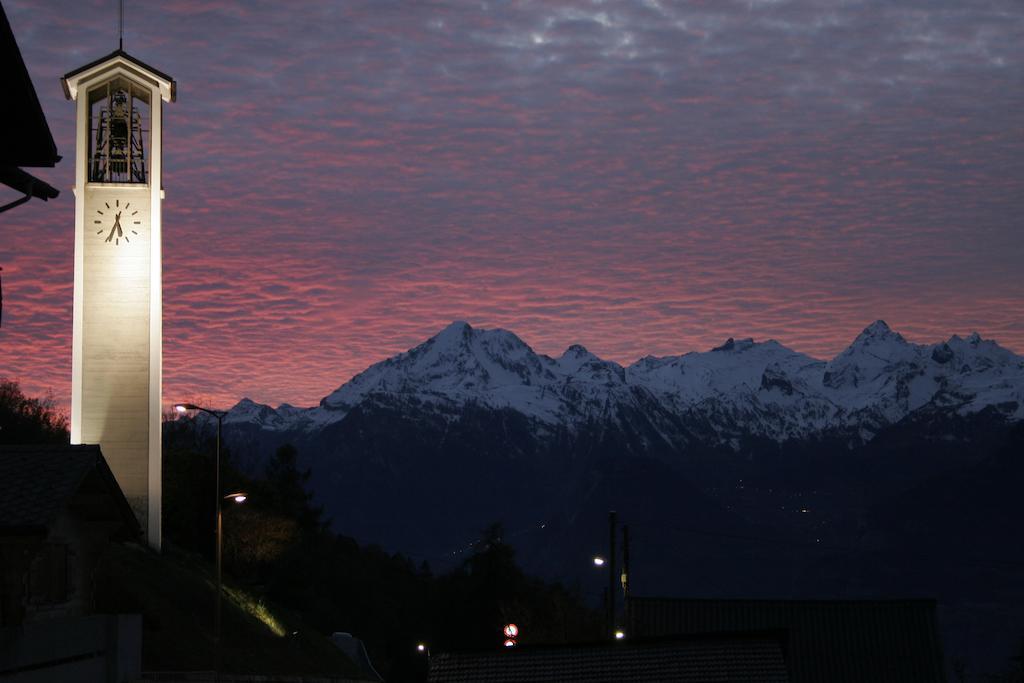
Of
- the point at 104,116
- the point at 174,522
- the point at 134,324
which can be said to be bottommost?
the point at 174,522

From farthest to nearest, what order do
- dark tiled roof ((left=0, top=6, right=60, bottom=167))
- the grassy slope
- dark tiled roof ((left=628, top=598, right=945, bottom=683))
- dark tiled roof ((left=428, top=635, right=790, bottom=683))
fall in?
the grassy slope
dark tiled roof ((left=628, top=598, right=945, bottom=683))
dark tiled roof ((left=428, top=635, right=790, bottom=683))
dark tiled roof ((left=0, top=6, right=60, bottom=167))

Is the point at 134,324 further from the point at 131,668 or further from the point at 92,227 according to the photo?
the point at 131,668

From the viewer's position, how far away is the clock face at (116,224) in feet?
198

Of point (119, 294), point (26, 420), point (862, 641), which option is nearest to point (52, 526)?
point (862, 641)

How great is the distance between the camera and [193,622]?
5259 centimetres

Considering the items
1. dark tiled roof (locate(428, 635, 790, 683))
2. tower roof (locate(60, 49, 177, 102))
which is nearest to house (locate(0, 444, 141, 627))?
dark tiled roof (locate(428, 635, 790, 683))

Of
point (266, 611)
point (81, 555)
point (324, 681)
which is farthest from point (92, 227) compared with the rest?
point (81, 555)

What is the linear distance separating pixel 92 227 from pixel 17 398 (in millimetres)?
47025

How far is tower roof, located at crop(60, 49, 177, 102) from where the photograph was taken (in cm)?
6150

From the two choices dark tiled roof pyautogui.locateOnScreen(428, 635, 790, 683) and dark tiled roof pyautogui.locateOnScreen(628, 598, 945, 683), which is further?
dark tiled roof pyautogui.locateOnScreen(628, 598, 945, 683)

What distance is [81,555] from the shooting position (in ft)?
71.2

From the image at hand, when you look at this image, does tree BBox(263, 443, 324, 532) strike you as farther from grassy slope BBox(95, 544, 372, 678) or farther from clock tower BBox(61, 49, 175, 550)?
clock tower BBox(61, 49, 175, 550)

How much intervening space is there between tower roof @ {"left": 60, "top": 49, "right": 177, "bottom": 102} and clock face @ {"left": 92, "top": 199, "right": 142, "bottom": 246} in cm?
518

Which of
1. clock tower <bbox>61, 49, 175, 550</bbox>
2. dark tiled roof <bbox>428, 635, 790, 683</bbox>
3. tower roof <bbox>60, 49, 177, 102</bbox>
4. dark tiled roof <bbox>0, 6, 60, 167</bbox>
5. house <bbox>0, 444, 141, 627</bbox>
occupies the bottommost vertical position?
dark tiled roof <bbox>428, 635, 790, 683</bbox>
